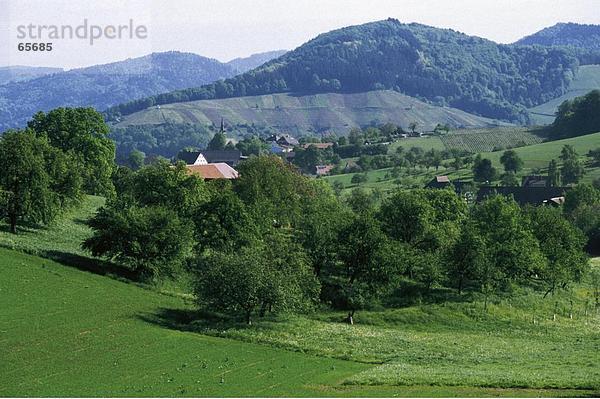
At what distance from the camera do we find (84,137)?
9775 cm

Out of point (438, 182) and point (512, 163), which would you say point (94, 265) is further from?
point (512, 163)

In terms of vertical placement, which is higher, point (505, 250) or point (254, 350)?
point (505, 250)

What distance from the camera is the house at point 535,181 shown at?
567 ft

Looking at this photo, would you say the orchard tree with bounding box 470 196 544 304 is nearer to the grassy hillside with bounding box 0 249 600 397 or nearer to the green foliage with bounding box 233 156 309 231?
the grassy hillside with bounding box 0 249 600 397

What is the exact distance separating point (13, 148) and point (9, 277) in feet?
54.8

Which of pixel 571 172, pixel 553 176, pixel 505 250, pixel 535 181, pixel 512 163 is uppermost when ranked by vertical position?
pixel 512 163

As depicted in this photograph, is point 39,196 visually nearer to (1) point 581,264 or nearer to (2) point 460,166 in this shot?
(1) point 581,264

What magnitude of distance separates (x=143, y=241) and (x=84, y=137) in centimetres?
3466

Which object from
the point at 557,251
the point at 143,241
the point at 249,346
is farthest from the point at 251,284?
the point at 557,251

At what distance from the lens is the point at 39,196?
70.7 metres

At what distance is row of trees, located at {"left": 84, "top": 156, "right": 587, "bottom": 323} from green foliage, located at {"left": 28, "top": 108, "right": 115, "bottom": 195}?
13.9 m

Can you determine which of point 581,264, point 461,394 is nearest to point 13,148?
point 461,394

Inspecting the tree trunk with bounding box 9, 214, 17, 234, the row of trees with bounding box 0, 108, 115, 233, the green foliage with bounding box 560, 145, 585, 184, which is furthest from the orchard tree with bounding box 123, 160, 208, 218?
the green foliage with bounding box 560, 145, 585, 184

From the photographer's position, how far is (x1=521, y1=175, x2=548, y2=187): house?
567 feet
